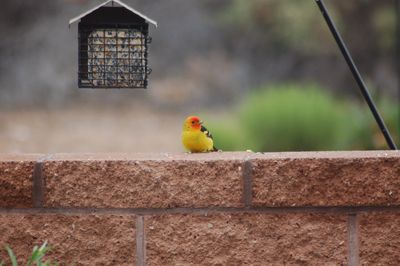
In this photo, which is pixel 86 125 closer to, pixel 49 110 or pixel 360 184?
pixel 49 110

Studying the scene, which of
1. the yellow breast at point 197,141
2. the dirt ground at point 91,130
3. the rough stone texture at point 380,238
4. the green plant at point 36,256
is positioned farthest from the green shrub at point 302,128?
the green plant at point 36,256

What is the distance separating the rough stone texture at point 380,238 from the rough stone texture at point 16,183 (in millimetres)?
1173

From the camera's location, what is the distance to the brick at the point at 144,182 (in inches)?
125

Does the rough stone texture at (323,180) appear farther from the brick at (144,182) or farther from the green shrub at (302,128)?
the green shrub at (302,128)

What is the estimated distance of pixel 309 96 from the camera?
1022 cm

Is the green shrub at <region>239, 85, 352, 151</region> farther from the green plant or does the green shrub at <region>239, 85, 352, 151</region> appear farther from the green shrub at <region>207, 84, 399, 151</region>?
the green plant

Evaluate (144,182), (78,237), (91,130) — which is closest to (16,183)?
(78,237)

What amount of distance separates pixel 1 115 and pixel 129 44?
43.9 ft

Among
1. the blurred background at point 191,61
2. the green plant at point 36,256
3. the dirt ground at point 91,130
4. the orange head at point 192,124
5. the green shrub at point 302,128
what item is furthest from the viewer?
the blurred background at point 191,61

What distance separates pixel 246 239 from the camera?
125 inches

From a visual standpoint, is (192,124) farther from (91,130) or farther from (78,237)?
(91,130)

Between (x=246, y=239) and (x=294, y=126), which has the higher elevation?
(x=294, y=126)

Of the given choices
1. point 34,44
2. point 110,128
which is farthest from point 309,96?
point 34,44

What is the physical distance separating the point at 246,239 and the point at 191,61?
15171mm
